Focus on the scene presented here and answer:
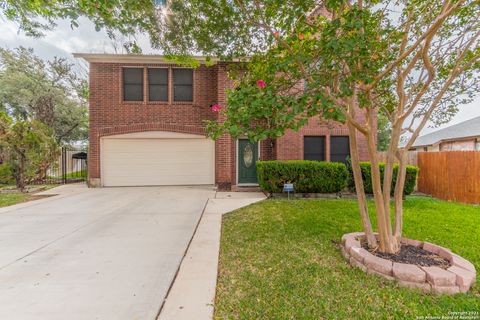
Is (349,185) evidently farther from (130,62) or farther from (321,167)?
(130,62)

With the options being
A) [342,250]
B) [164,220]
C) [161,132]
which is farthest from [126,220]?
[161,132]

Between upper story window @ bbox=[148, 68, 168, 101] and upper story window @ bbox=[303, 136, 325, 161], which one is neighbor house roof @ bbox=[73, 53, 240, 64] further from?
upper story window @ bbox=[303, 136, 325, 161]

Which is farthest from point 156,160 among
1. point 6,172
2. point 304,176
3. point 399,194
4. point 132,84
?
point 399,194

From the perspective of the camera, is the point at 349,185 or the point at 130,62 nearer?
the point at 349,185

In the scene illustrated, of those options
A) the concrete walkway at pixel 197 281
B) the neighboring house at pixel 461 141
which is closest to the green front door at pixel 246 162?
the concrete walkway at pixel 197 281

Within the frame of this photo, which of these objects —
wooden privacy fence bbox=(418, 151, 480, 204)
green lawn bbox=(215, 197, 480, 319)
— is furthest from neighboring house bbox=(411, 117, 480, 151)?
green lawn bbox=(215, 197, 480, 319)

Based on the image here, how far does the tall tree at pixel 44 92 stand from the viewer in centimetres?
1248

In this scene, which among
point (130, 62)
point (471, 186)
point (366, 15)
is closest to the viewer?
point (366, 15)

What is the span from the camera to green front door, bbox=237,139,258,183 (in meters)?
8.74

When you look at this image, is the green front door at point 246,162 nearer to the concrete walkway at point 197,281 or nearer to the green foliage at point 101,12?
the concrete walkway at point 197,281

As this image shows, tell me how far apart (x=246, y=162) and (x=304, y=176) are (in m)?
2.61

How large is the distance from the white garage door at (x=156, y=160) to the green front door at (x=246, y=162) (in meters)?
1.47

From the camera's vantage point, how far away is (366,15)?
241 centimetres

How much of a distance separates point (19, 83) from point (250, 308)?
18.5m
